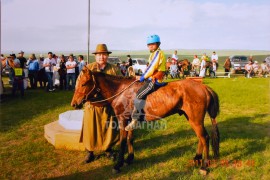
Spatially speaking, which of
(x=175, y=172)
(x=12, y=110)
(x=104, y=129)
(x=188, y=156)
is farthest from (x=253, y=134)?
(x=12, y=110)

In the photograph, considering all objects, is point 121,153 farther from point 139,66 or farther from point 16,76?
point 139,66

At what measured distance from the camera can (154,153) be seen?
6227 mm

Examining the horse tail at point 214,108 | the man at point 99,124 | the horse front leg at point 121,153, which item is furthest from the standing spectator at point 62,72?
the horse tail at point 214,108

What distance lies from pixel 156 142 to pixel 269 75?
917 inches

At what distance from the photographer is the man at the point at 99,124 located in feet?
18.3

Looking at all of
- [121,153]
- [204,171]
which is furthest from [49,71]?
[204,171]

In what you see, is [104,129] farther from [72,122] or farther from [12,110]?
[12,110]

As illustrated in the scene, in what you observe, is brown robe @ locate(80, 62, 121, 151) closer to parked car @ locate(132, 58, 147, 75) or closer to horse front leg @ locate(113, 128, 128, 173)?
horse front leg @ locate(113, 128, 128, 173)

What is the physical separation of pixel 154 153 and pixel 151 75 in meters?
2.17

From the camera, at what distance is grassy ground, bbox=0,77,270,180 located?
5180mm

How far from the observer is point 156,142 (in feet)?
22.9

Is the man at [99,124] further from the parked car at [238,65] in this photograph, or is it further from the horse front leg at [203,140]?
the parked car at [238,65]

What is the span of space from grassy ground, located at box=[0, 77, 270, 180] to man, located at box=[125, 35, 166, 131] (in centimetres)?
114

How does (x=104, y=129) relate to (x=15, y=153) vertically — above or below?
above
